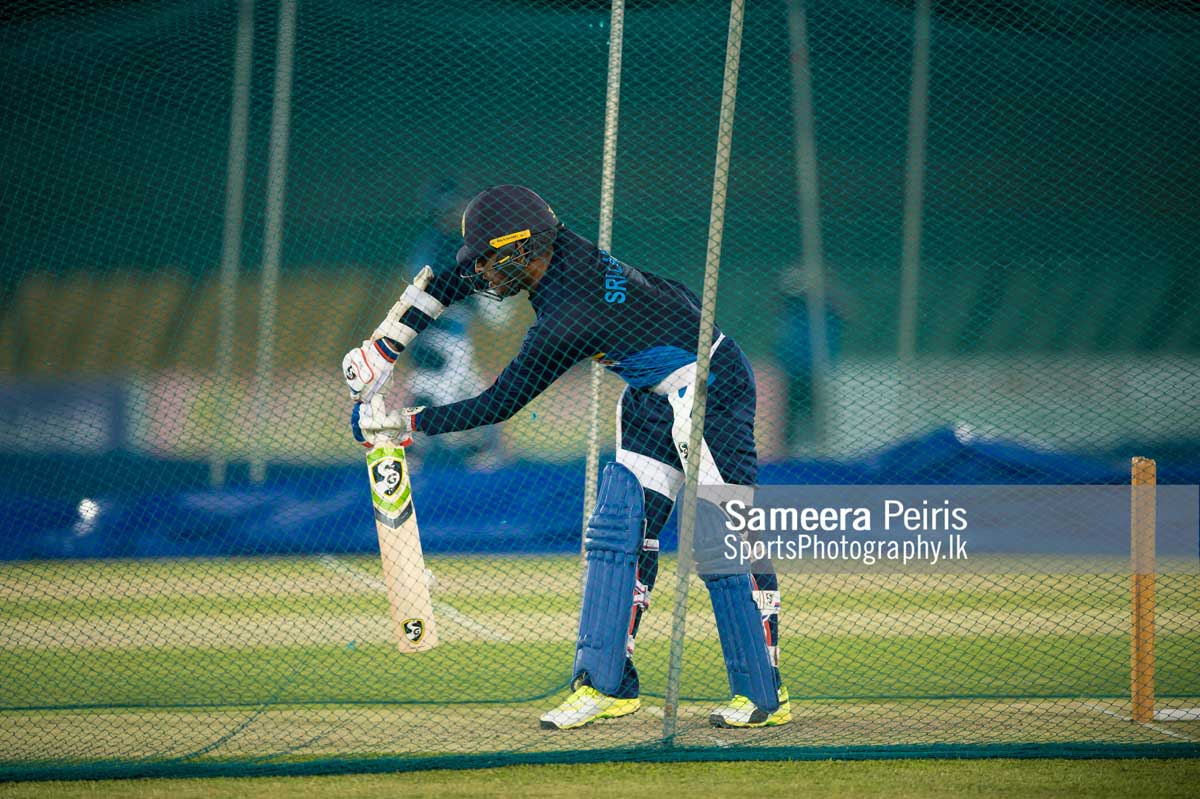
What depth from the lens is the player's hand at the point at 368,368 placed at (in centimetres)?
486

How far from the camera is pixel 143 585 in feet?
26.3

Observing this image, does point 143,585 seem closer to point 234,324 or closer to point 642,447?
point 234,324

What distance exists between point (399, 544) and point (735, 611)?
1.21 m

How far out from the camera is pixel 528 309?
7.86 metres

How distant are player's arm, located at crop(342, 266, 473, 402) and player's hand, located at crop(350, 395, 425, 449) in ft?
0.22

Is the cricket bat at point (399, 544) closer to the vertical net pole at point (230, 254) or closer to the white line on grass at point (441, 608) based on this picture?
the white line on grass at point (441, 608)

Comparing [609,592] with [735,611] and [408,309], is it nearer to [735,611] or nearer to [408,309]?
[735,611]

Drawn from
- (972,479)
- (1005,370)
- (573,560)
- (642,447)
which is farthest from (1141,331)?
(642,447)

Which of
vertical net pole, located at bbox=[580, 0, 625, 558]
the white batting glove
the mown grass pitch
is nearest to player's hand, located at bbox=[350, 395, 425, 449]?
the white batting glove

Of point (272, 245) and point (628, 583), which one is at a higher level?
point (272, 245)

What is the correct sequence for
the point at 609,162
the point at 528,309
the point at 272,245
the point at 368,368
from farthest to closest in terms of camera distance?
the point at 528,309, the point at 272,245, the point at 609,162, the point at 368,368

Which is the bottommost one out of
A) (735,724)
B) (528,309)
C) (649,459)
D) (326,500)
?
(735,724)

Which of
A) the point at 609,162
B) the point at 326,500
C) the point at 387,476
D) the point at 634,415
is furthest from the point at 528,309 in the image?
the point at 387,476

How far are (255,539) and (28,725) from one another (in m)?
3.09
